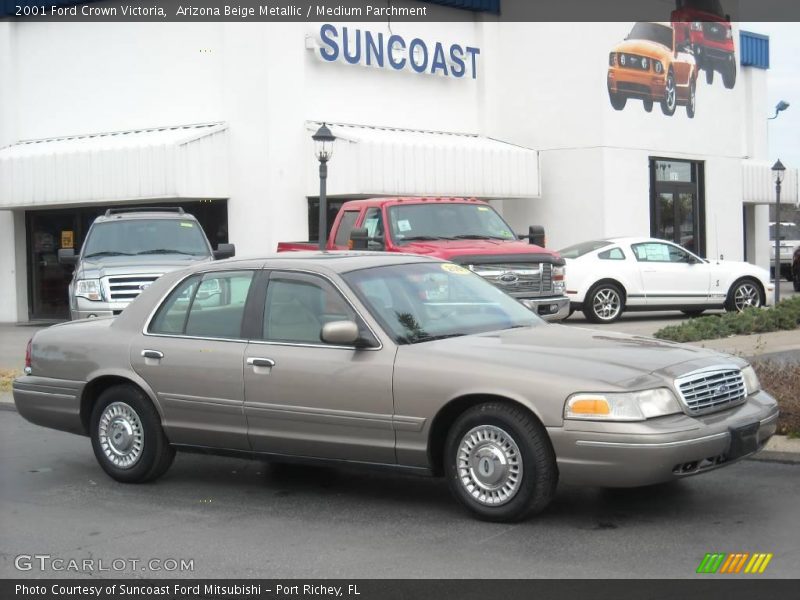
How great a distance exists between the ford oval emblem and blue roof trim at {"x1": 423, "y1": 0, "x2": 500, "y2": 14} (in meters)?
12.4

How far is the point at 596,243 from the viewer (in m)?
20.7

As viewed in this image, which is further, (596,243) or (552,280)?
(596,243)

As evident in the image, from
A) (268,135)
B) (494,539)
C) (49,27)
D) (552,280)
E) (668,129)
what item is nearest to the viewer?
(494,539)

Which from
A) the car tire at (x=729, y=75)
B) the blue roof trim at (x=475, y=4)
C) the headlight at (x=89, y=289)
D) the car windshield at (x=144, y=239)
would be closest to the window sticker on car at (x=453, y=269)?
the headlight at (x=89, y=289)

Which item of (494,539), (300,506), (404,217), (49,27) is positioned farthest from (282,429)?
(49,27)

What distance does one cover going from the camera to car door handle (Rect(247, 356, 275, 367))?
24.4 feet

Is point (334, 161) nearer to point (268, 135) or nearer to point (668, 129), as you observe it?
point (268, 135)

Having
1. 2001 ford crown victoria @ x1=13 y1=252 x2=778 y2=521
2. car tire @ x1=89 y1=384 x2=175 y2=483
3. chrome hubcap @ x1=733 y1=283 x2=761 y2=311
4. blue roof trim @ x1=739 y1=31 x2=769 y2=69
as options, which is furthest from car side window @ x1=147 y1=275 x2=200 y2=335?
blue roof trim @ x1=739 y1=31 x2=769 y2=69

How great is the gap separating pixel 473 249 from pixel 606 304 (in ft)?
17.7

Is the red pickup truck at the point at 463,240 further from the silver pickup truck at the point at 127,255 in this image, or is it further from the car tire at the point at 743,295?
the car tire at the point at 743,295

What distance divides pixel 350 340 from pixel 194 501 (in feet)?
5.41

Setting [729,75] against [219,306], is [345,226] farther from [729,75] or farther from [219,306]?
[729,75]

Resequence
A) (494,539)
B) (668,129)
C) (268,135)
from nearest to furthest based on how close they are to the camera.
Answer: (494,539)
(268,135)
(668,129)

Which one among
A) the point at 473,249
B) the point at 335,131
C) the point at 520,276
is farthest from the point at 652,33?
the point at 473,249
